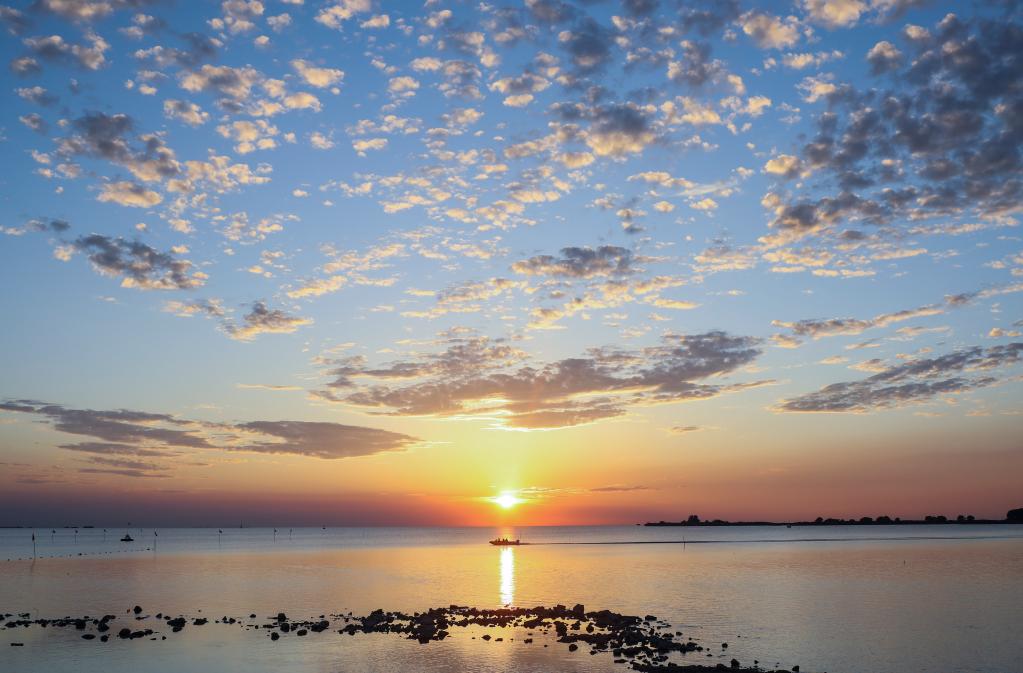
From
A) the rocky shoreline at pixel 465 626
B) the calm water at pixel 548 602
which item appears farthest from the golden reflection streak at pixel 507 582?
the rocky shoreline at pixel 465 626

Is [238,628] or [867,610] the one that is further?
[867,610]

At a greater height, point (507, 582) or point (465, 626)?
point (465, 626)

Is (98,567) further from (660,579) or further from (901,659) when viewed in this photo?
(901,659)

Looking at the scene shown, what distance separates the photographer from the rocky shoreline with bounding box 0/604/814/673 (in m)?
47.1

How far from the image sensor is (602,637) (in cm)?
4975

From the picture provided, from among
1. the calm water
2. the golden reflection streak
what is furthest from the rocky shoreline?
the golden reflection streak

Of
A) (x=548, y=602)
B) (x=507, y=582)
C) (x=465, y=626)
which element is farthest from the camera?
(x=507, y=582)

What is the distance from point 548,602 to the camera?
7294cm

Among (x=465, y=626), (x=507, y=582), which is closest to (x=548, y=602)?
(x=465, y=626)

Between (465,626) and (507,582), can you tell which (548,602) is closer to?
(465,626)

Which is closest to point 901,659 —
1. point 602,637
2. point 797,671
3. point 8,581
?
point 797,671

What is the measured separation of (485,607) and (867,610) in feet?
108

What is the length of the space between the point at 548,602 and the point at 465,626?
1748cm

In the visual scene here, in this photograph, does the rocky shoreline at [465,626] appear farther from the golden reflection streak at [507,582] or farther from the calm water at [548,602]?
the golden reflection streak at [507,582]
